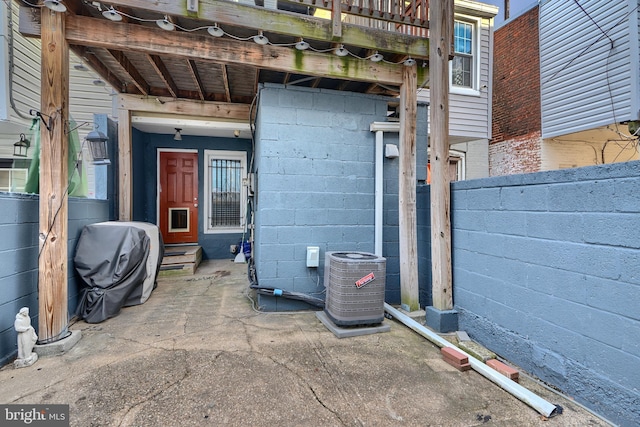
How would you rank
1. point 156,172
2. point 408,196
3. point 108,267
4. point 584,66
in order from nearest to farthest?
point 108,267 → point 408,196 → point 156,172 → point 584,66

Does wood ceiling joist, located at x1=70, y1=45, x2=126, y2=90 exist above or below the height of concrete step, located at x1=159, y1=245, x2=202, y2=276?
above

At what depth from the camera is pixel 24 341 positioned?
2227mm

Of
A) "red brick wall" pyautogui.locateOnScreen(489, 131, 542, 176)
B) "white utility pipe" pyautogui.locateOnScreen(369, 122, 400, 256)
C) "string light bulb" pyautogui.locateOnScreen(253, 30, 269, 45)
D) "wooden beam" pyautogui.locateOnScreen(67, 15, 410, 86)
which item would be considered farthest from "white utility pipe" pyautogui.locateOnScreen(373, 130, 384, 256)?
"red brick wall" pyautogui.locateOnScreen(489, 131, 542, 176)

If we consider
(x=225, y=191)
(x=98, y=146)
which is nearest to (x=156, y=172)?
(x=225, y=191)

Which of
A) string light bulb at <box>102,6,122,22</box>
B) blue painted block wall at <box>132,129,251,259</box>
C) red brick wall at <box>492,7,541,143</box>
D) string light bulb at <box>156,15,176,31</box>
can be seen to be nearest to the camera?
string light bulb at <box>102,6,122,22</box>

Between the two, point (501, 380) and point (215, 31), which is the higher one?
point (215, 31)

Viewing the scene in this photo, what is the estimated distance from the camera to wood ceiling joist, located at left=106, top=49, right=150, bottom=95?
Result: 10.7 ft

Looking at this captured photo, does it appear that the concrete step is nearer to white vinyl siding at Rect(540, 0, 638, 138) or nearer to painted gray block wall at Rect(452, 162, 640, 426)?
painted gray block wall at Rect(452, 162, 640, 426)

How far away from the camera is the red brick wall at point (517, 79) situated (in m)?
7.08

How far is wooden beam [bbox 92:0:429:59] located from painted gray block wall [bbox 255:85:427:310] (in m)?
0.68

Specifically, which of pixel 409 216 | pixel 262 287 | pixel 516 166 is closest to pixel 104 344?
pixel 262 287

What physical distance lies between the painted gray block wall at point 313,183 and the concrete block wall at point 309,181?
0.01 metres

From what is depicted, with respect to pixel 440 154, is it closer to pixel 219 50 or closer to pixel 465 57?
pixel 219 50

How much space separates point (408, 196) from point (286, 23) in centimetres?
206
